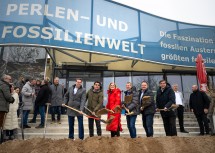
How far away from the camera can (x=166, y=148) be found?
3.54 meters

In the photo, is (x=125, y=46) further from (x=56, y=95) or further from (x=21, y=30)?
(x=21, y=30)

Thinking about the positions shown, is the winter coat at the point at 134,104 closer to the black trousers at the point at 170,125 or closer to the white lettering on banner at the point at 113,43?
the black trousers at the point at 170,125

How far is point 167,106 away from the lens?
469 centimetres

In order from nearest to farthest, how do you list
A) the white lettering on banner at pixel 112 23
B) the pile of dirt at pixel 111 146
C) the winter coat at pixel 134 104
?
1. the pile of dirt at pixel 111 146
2. the winter coat at pixel 134 104
3. the white lettering on banner at pixel 112 23

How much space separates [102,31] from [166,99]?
13.0ft

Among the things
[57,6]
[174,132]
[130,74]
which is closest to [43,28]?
[57,6]

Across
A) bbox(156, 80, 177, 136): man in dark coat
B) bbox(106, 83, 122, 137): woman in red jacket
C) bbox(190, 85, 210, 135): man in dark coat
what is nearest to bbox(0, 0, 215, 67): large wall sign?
bbox(106, 83, 122, 137): woman in red jacket

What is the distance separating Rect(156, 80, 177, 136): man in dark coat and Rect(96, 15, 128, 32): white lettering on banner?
12.5 feet

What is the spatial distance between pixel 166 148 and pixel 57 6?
613 centimetres

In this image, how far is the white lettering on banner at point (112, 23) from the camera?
7.66 meters

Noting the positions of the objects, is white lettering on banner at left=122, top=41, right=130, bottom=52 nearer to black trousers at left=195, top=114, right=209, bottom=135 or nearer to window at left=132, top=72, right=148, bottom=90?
black trousers at left=195, top=114, right=209, bottom=135

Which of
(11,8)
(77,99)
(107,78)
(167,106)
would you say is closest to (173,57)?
(107,78)

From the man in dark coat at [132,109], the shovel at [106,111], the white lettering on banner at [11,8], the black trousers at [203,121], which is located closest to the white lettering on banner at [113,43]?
the man in dark coat at [132,109]

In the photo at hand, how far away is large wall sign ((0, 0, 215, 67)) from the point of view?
667cm
